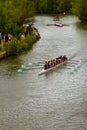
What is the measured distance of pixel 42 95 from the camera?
77.6 ft

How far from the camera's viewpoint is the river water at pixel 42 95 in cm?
1958

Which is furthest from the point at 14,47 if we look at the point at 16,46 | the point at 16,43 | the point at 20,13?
the point at 20,13

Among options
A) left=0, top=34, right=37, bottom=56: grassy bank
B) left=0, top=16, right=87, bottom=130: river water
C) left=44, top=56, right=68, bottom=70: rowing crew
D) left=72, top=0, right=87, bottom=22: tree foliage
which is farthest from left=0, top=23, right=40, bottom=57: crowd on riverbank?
left=72, top=0, right=87, bottom=22: tree foliage

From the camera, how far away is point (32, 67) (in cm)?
3038

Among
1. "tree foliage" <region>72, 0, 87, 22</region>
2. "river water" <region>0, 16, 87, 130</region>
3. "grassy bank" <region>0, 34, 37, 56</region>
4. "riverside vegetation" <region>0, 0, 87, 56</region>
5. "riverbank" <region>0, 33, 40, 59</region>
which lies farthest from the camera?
"tree foliage" <region>72, 0, 87, 22</region>

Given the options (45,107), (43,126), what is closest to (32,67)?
(45,107)

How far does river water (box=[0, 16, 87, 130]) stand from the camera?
19.6 metres

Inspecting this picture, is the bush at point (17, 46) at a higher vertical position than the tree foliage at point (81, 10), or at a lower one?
higher

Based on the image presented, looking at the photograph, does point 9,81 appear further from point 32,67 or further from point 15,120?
point 15,120

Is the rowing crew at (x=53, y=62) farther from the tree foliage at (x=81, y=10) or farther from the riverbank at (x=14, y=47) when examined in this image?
the tree foliage at (x=81, y=10)

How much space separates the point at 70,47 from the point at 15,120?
20.1 metres

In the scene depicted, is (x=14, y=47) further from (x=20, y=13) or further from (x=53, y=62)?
(x=20, y=13)

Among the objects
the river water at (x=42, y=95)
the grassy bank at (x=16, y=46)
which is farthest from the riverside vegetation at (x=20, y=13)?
the river water at (x=42, y=95)

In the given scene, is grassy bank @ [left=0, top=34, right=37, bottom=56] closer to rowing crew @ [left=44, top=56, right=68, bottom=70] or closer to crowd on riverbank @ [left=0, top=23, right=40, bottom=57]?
crowd on riverbank @ [left=0, top=23, right=40, bottom=57]
